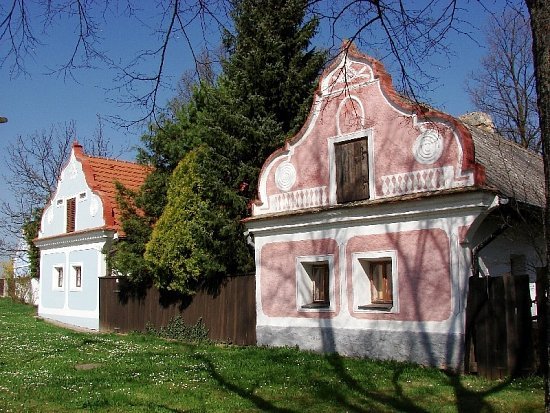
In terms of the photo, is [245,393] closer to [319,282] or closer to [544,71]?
[319,282]

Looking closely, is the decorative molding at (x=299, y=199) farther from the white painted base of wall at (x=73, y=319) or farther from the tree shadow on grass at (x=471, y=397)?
the white painted base of wall at (x=73, y=319)

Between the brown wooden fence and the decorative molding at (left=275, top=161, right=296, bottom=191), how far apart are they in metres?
2.52

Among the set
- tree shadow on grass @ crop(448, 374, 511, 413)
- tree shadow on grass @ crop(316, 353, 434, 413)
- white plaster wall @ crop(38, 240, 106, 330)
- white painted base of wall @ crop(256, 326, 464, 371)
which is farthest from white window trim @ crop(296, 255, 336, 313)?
white plaster wall @ crop(38, 240, 106, 330)

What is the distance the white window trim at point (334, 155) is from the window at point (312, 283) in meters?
1.54

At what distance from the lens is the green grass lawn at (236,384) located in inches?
344

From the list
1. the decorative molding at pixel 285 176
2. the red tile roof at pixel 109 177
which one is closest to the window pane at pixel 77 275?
the red tile roof at pixel 109 177

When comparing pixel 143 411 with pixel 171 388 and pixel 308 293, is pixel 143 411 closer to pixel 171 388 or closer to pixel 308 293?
pixel 171 388

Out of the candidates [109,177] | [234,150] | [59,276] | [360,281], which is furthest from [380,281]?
[59,276]

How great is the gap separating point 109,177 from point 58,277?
481cm

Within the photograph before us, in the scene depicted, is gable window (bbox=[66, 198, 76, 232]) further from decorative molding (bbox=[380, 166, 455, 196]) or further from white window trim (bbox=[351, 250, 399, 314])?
decorative molding (bbox=[380, 166, 455, 196])

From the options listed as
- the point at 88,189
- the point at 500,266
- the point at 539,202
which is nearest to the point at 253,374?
the point at 500,266

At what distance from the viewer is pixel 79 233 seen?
75.8 ft

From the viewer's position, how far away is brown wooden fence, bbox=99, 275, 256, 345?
1584 cm

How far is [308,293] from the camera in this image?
1433cm
